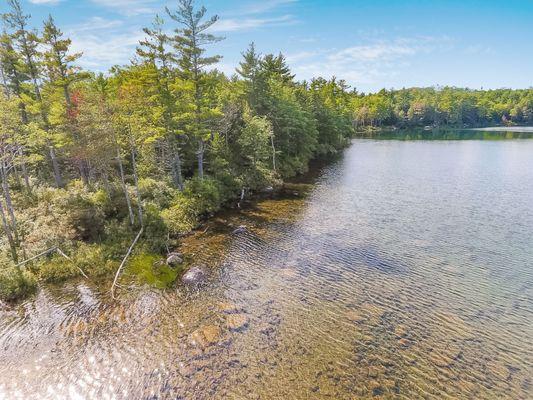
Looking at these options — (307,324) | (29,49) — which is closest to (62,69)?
(29,49)

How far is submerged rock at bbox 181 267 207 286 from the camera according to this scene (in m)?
17.6

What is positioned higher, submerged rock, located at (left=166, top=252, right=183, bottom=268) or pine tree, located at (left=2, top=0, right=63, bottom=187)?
pine tree, located at (left=2, top=0, right=63, bottom=187)

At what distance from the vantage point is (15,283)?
1608 centimetres

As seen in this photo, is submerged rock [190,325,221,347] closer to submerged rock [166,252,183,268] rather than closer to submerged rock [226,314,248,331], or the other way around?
submerged rock [226,314,248,331]

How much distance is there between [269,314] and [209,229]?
38.9ft

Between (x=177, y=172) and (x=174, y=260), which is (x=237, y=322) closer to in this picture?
(x=174, y=260)

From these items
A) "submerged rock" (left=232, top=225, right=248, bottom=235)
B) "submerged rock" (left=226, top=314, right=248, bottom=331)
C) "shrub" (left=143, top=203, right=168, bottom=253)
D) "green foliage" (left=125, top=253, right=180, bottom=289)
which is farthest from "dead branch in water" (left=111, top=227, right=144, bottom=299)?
"submerged rock" (left=232, top=225, right=248, bottom=235)

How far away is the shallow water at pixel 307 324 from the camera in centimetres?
1121

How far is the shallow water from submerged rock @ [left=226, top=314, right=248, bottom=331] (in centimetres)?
5

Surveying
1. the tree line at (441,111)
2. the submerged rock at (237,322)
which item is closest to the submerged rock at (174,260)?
the submerged rock at (237,322)

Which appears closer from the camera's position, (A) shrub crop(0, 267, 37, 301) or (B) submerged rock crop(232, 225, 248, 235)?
(A) shrub crop(0, 267, 37, 301)

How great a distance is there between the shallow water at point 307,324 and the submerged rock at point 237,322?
0.05 meters

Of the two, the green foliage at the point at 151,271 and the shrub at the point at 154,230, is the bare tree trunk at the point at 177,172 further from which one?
the green foliage at the point at 151,271

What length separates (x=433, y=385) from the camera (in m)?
11.0
